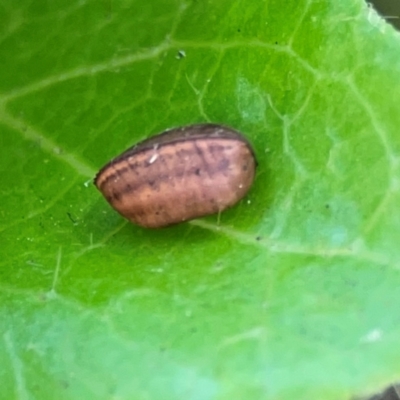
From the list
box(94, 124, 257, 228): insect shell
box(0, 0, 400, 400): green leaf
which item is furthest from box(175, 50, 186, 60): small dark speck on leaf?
box(94, 124, 257, 228): insect shell

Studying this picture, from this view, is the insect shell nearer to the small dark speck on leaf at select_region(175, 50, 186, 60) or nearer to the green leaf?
the green leaf

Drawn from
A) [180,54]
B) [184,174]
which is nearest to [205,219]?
[184,174]

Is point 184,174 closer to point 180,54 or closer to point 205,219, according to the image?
point 205,219

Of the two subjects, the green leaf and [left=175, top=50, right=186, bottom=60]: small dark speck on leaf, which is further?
[left=175, top=50, right=186, bottom=60]: small dark speck on leaf

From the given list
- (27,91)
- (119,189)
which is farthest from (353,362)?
(27,91)

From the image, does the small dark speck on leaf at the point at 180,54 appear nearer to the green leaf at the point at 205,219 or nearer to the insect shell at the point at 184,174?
the green leaf at the point at 205,219

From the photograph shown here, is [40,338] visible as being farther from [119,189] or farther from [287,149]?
[287,149]
